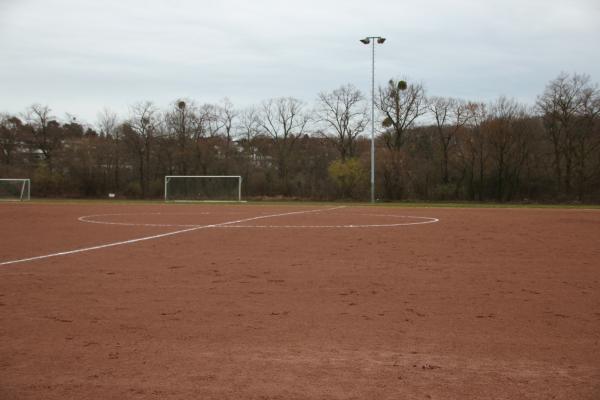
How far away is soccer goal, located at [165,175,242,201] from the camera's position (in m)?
47.1

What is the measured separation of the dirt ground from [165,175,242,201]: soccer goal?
35159 mm

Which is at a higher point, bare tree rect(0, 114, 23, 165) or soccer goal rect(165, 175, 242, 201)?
bare tree rect(0, 114, 23, 165)

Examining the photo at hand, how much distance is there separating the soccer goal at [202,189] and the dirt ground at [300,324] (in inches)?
1384

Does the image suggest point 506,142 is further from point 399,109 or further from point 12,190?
point 12,190

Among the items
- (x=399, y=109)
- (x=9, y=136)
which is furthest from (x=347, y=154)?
(x=9, y=136)

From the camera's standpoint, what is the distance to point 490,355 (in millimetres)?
4820

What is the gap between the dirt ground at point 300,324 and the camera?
4160 mm

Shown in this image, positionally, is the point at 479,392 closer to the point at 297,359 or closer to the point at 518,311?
the point at 297,359

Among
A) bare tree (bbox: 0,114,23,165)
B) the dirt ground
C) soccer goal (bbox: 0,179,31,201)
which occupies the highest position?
bare tree (bbox: 0,114,23,165)

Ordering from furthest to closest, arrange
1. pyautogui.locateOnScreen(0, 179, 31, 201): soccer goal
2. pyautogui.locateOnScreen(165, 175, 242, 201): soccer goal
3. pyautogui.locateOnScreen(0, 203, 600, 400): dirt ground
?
pyautogui.locateOnScreen(0, 179, 31, 201): soccer goal, pyautogui.locateOnScreen(165, 175, 242, 201): soccer goal, pyautogui.locateOnScreen(0, 203, 600, 400): dirt ground

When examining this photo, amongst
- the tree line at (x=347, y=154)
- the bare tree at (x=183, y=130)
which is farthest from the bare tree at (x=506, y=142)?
the bare tree at (x=183, y=130)

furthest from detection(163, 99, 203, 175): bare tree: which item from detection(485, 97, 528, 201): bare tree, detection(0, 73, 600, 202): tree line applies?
detection(485, 97, 528, 201): bare tree

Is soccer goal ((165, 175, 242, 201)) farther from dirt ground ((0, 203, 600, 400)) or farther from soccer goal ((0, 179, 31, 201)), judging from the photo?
dirt ground ((0, 203, 600, 400))

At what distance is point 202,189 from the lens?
47562mm
